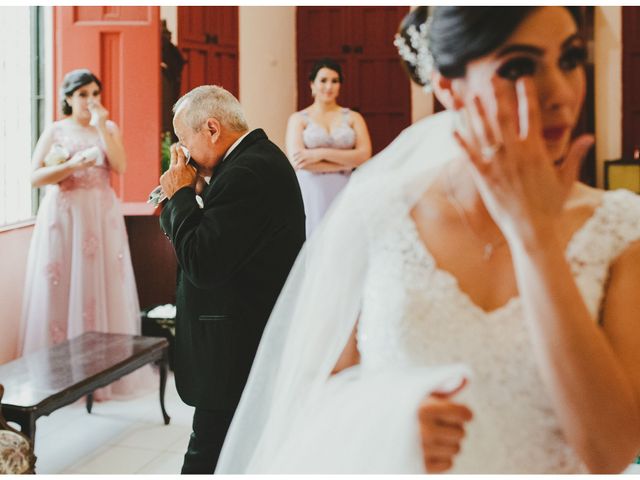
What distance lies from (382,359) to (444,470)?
0.18 metres

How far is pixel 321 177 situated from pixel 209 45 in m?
2.11

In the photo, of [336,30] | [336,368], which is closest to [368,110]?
[336,30]

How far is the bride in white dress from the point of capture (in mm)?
869

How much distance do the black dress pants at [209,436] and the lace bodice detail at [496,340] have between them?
4.02 ft

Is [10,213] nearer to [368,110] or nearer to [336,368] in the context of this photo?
[336,368]

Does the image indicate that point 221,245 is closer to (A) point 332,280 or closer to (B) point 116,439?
(A) point 332,280

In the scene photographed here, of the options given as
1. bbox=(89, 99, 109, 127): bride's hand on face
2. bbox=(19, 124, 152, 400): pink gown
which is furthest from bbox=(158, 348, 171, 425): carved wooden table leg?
bbox=(89, 99, 109, 127): bride's hand on face

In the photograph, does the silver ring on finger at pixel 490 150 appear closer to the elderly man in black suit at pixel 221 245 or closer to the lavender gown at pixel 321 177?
the elderly man in black suit at pixel 221 245

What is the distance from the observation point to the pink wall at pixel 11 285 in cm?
404

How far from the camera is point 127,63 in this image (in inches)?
178

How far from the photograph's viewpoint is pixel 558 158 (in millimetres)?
965

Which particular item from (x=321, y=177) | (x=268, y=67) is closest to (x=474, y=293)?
(x=321, y=177)

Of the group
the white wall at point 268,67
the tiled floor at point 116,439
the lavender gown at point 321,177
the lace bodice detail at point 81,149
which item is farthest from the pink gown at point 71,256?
Answer: the white wall at point 268,67

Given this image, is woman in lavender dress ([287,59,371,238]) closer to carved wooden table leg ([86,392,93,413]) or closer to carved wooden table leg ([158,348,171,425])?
carved wooden table leg ([158,348,171,425])
